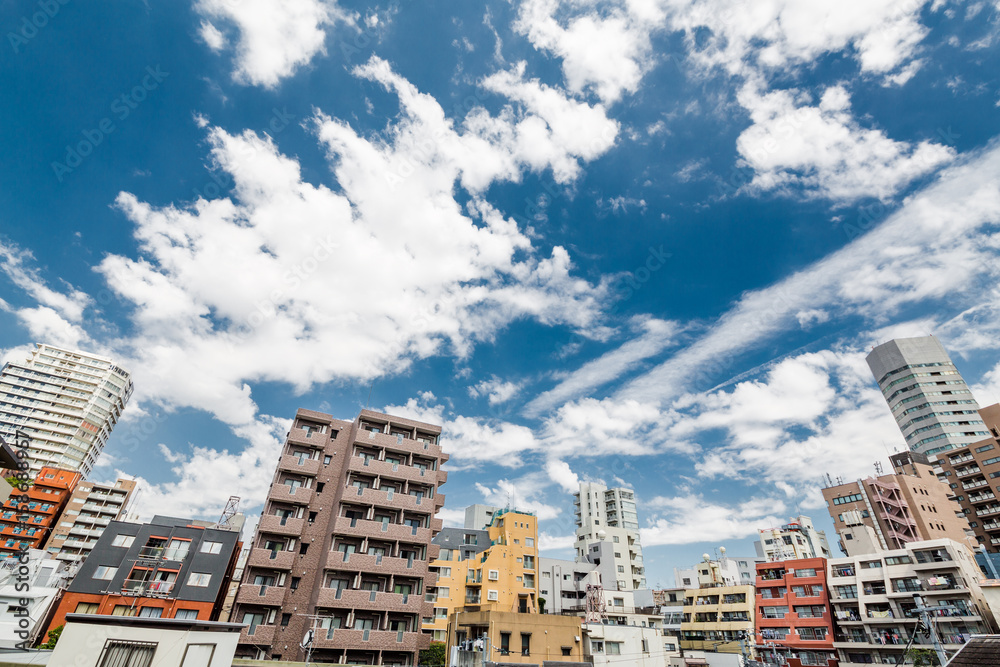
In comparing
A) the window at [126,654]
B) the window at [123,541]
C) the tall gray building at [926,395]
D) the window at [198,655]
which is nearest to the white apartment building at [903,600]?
the window at [198,655]

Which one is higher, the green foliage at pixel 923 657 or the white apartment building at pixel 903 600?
the white apartment building at pixel 903 600

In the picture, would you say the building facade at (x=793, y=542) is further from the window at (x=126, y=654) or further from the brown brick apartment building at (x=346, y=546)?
the window at (x=126, y=654)

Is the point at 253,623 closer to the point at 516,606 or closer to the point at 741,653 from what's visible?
the point at 516,606

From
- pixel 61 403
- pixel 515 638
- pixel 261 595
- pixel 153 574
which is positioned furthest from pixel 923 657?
pixel 61 403

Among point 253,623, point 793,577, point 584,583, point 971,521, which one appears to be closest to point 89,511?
point 253,623

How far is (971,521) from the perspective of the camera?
234 ft

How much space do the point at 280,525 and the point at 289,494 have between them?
265 cm

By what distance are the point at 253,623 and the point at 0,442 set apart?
3029cm

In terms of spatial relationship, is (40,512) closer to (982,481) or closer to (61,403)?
(61,403)

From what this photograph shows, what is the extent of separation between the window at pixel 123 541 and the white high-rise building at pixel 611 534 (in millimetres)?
69044

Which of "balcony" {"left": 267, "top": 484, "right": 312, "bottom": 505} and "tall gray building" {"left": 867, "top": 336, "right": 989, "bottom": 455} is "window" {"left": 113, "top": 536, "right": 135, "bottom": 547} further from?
"tall gray building" {"left": 867, "top": 336, "right": 989, "bottom": 455}

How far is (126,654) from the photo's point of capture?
18.3m

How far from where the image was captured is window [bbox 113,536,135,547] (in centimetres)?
4424

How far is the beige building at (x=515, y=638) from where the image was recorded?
39.9 m
